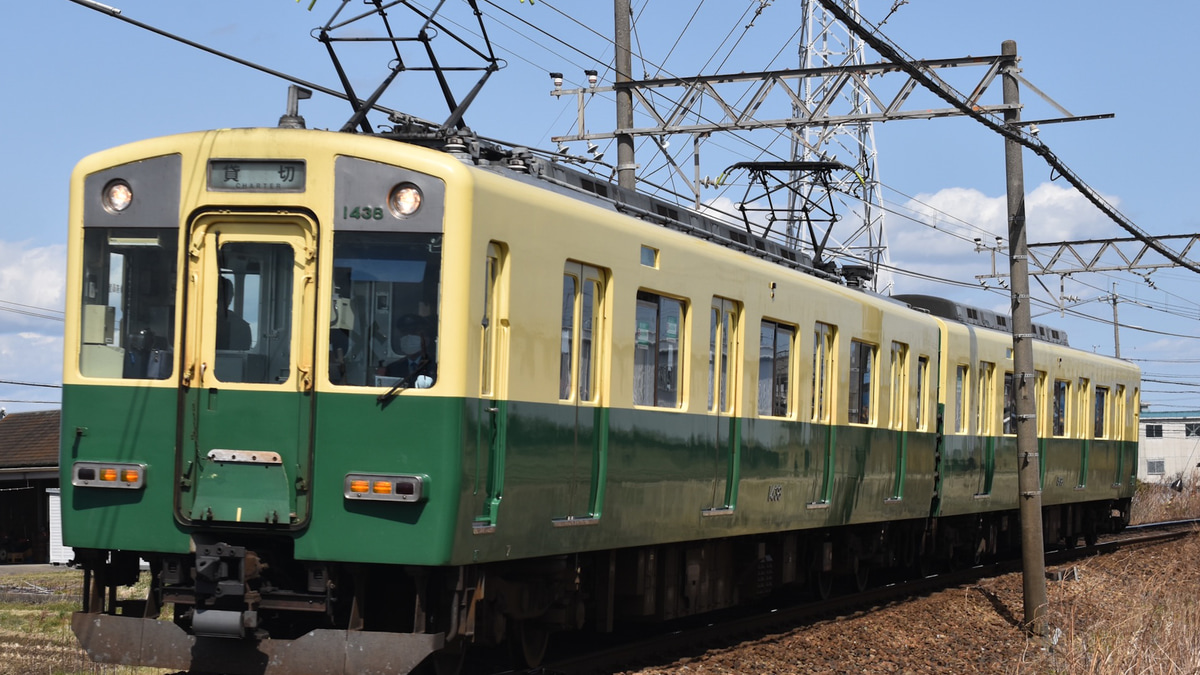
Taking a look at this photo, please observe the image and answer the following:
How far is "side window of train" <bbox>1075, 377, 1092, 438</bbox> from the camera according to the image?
21234 mm

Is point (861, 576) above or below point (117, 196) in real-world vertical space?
below

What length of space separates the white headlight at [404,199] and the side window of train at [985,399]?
11.5 meters

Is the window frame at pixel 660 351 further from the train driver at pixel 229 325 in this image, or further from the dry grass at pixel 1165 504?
the dry grass at pixel 1165 504

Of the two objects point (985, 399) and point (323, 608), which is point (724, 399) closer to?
point (323, 608)

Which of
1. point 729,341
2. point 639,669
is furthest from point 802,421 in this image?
point 639,669

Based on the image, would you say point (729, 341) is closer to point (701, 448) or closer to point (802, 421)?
point (701, 448)

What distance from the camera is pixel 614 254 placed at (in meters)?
9.07

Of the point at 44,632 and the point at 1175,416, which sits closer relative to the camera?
the point at 44,632

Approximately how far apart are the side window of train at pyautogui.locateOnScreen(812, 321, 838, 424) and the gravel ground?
5.87ft

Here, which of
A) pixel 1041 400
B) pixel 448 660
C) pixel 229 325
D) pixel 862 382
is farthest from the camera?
pixel 1041 400

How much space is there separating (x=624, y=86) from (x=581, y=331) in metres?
8.37

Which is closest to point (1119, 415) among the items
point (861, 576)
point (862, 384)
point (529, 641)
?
point (861, 576)

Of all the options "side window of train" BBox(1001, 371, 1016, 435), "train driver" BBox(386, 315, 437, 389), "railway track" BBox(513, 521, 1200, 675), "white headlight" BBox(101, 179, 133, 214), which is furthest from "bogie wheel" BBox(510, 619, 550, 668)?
"side window of train" BBox(1001, 371, 1016, 435)

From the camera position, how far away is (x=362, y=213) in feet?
24.7
